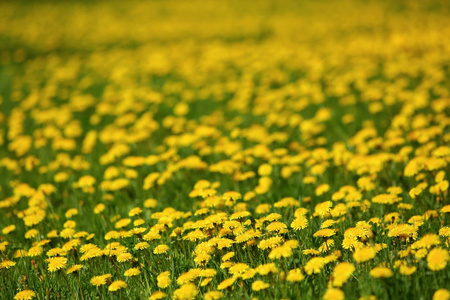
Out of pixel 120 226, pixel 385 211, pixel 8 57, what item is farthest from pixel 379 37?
pixel 8 57

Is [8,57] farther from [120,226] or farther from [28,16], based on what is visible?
[120,226]

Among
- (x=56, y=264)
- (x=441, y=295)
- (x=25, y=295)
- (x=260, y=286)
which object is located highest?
(x=56, y=264)

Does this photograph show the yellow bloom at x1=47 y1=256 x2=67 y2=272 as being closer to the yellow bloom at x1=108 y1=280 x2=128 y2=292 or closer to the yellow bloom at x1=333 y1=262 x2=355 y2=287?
the yellow bloom at x1=108 y1=280 x2=128 y2=292

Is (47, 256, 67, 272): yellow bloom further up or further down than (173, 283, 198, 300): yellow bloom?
further up

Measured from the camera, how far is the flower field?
219 cm

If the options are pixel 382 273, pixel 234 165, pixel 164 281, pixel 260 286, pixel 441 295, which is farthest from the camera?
pixel 234 165

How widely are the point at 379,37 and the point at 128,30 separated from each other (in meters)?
6.43

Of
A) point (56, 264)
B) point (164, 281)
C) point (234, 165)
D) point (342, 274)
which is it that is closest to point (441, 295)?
point (342, 274)

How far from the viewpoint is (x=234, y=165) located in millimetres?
3449

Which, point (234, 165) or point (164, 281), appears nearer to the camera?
point (164, 281)

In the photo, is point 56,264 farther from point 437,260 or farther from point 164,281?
point 437,260

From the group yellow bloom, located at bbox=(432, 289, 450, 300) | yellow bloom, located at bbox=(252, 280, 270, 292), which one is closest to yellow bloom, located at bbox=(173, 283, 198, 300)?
yellow bloom, located at bbox=(252, 280, 270, 292)

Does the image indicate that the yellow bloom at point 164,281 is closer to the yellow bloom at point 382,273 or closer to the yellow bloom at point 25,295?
the yellow bloom at point 25,295

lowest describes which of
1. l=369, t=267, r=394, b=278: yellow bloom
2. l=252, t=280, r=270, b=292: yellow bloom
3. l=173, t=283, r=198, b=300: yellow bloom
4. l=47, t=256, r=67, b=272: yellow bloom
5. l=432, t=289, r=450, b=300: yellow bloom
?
l=432, t=289, r=450, b=300: yellow bloom
